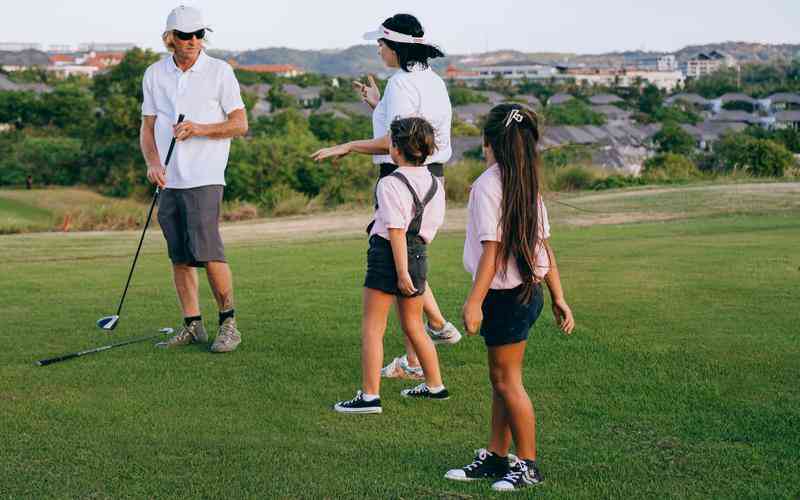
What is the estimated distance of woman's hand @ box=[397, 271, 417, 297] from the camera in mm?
6098

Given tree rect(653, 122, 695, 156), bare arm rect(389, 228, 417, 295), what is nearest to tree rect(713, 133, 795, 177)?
bare arm rect(389, 228, 417, 295)

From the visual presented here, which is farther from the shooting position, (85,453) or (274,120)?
(274,120)

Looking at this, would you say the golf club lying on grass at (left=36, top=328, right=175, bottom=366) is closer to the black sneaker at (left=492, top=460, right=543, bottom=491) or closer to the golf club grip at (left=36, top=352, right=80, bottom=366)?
the golf club grip at (left=36, top=352, right=80, bottom=366)

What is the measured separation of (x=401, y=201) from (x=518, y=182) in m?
1.22

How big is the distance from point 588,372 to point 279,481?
2612 mm

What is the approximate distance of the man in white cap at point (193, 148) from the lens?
26.0ft

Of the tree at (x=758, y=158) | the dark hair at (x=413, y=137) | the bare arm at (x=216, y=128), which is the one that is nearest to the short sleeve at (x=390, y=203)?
the dark hair at (x=413, y=137)

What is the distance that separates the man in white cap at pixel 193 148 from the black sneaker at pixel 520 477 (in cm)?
335

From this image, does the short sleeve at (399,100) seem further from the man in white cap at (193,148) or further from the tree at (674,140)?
the tree at (674,140)

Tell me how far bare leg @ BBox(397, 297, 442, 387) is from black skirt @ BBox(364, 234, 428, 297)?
7 cm

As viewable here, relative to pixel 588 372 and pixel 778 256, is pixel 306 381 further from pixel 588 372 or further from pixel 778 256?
pixel 778 256

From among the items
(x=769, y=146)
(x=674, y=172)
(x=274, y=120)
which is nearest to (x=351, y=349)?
(x=674, y=172)

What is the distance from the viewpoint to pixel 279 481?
16.3 feet

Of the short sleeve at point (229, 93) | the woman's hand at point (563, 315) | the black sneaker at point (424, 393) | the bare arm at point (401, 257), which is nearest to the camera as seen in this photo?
the woman's hand at point (563, 315)
